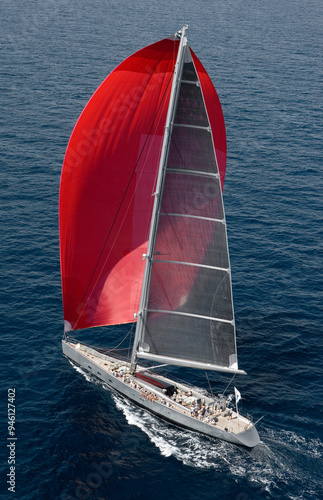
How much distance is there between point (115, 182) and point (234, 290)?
21.7m

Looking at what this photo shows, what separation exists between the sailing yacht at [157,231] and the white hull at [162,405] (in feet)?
0.37

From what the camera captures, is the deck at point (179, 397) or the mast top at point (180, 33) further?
the deck at point (179, 397)

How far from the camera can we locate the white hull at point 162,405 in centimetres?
4478

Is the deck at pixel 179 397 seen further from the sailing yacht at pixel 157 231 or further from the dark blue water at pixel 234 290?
the dark blue water at pixel 234 290

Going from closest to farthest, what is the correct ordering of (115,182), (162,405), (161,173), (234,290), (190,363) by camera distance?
1. (161,173)
2. (190,363)
3. (115,182)
4. (162,405)
5. (234,290)

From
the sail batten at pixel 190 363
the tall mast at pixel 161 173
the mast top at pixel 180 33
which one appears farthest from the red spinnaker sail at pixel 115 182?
the sail batten at pixel 190 363

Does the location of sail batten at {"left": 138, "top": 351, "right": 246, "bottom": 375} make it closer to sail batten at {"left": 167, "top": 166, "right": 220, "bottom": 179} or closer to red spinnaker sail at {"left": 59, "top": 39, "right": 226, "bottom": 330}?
red spinnaker sail at {"left": 59, "top": 39, "right": 226, "bottom": 330}

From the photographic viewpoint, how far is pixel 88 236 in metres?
48.6

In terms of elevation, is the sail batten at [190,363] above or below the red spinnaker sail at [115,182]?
below

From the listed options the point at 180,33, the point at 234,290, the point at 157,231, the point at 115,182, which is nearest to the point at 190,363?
the point at 157,231

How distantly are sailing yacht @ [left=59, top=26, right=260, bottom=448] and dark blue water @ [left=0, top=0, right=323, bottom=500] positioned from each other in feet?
9.61

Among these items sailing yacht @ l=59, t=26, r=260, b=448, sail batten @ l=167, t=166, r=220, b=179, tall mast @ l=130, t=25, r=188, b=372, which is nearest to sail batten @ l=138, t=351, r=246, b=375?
sailing yacht @ l=59, t=26, r=260, b=448

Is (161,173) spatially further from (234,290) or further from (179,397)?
(234,290)

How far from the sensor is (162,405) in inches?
1866
